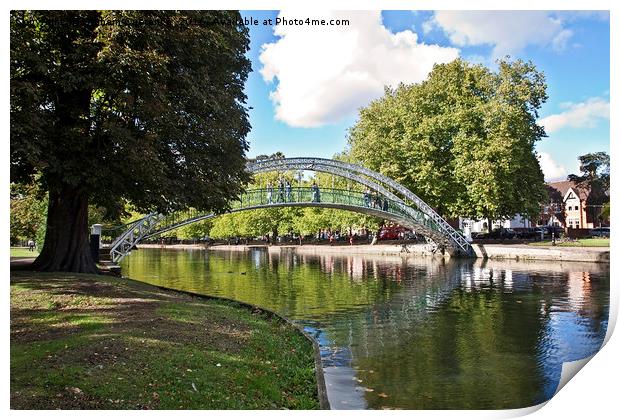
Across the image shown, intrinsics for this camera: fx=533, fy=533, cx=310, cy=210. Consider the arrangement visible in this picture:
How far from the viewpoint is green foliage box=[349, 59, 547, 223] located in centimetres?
2714

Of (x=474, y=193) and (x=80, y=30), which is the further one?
(x=474, y=193)

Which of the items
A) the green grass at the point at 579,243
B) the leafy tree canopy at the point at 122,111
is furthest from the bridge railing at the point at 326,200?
the leafy tree canopy at the point at 122,111

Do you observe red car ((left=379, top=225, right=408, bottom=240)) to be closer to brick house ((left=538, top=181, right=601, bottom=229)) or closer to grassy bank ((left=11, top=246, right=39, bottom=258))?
brick house ((left=538, top=181, right=601, bottom=229))

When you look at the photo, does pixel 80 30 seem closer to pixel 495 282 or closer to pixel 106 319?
pixel 106 319

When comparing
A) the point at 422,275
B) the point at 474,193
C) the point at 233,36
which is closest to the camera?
the point at 233,36

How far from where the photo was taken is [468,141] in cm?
2780

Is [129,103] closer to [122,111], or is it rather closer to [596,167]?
[122,111]

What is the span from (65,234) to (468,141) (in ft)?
70.6

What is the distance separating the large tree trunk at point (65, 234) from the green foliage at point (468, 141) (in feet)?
66.8

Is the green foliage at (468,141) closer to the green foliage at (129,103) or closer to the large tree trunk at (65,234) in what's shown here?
the green foliage at (129,103)

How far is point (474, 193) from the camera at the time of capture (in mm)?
27859

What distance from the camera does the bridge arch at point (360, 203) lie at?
23.2 metres

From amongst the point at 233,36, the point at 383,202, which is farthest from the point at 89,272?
the point at 383,202

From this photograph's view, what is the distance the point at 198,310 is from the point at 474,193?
21813mm
